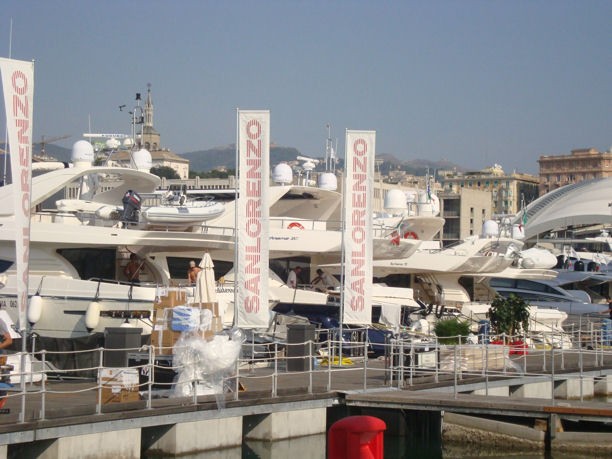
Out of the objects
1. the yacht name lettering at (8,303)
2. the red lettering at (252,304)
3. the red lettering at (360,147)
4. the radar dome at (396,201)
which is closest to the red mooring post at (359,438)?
→ the red lettering at (252,304)

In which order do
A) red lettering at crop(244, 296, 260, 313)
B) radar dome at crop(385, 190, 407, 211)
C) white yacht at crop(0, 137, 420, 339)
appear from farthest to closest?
radar dome at crop(385, 190, 407, 211), white yacht at crop(0, 137, 420, 339), red lettering at crop(244, 296, 260, 313)

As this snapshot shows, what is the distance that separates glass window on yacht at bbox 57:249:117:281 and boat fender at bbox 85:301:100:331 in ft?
10.4

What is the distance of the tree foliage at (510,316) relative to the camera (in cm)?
2794

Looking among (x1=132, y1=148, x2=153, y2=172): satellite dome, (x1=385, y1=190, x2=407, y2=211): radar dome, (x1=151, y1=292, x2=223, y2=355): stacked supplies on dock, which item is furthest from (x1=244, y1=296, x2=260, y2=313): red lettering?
(x1=385, y1=190, x2=407, y2=211): radar dome

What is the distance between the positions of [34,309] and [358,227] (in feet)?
24.8

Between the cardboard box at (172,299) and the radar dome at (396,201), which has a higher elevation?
the radar dome at (396,201)

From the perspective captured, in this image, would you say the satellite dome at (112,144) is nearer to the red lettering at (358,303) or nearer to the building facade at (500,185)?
the red lettering at (358,303)

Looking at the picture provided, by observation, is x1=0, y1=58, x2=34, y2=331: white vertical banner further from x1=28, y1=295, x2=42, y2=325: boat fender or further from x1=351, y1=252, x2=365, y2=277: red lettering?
x1=28, y1=295, x2=42, y2=325: boat fender

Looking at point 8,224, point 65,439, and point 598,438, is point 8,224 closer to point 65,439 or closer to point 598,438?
point 65,439

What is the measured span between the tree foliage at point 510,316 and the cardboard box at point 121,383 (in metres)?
14.1

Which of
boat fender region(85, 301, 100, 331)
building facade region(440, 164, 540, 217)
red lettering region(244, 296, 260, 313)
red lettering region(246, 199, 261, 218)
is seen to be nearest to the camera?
red lettering region(244, 296, 260, 313)

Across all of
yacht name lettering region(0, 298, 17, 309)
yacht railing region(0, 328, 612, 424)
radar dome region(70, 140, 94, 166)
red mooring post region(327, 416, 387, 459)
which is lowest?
yacht railing region(0, 328, 612, 424)

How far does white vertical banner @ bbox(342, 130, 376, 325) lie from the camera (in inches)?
893

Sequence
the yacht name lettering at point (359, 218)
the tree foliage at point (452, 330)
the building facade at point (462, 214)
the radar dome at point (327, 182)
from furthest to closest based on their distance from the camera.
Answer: the building facade at point (462, 214) < the radar dome at point (327, 182) < the tree foliage at point (452, 330) < the yacht name lettering at point (359, 218)
